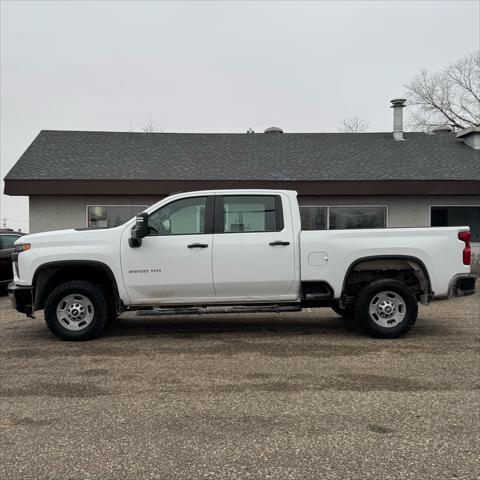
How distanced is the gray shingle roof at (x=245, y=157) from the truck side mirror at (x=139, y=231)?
25.3ft

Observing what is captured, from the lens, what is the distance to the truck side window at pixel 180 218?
7062 millimetres

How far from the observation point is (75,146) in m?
17.1

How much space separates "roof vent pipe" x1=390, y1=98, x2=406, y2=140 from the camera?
1923cm

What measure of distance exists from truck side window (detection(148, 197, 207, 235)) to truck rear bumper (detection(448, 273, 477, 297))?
348 centimetres

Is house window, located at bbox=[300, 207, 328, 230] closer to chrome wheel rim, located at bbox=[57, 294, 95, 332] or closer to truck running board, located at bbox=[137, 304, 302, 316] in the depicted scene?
truck running board, located at bbox=[137, 304, 302, 316]

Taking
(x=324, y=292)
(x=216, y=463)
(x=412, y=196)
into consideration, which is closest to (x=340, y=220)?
(x=412, y=196)

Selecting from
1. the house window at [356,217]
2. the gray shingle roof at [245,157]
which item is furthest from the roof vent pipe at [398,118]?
the house window at [356,217]

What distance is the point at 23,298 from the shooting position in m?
6.95

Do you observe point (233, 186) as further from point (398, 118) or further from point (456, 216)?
point (398, 118)

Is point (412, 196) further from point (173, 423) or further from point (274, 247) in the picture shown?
point (173, 423)

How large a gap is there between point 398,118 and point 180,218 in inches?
572

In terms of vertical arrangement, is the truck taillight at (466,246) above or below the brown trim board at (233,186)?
below

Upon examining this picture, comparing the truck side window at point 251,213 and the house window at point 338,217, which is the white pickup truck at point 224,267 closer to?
the truck side window at point 251,213

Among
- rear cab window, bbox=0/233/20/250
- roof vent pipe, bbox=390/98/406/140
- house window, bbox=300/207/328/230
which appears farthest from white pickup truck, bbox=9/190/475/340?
roof vent pipe, bbox=390/98/406/140
